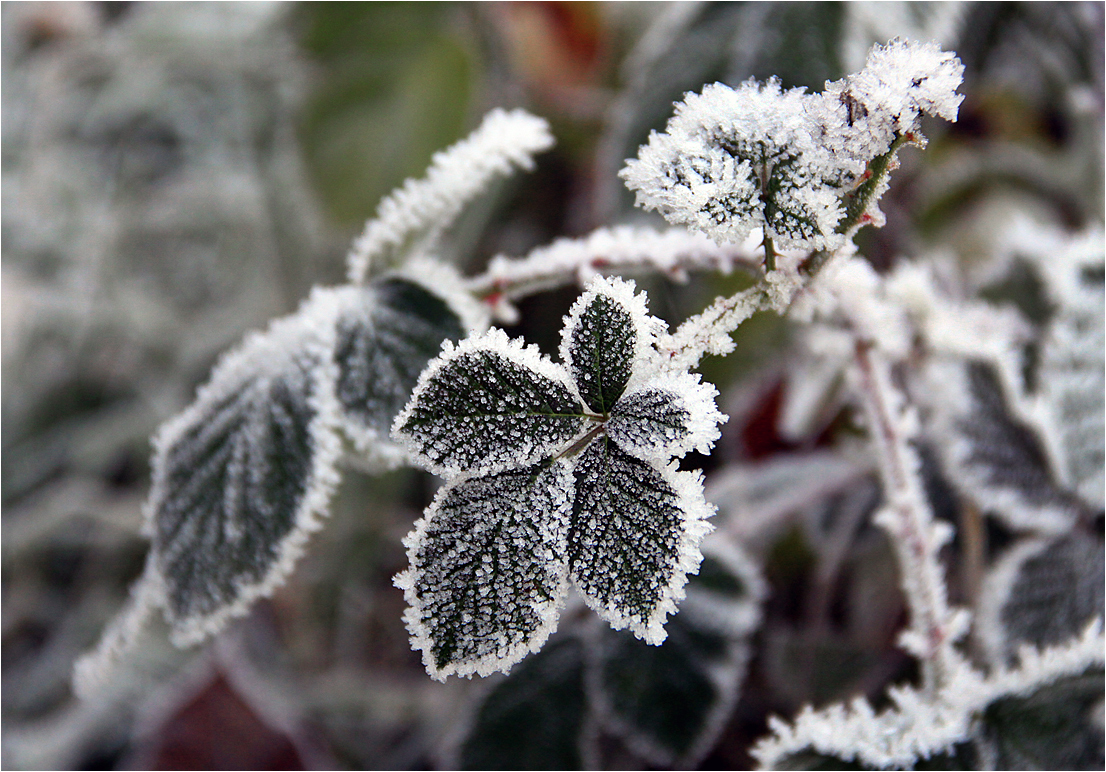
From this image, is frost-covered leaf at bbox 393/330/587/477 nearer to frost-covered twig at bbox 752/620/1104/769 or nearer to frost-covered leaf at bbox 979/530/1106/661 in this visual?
frost-covered twig at bbox 752/620/1104/769

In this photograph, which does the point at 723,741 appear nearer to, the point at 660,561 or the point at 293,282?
the point at 660,561

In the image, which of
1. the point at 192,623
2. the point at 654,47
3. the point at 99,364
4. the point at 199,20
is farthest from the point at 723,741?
the point at 199,20

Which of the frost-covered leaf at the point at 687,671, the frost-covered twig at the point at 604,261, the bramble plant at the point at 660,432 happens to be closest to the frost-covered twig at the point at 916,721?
the bramble plant at the point at 660,432

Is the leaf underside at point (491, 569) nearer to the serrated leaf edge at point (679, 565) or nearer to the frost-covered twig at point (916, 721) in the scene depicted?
the serrated leaf edge at point (679, 565)

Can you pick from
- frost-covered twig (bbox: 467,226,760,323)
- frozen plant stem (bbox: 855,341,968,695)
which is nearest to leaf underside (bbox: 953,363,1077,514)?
frozen plant stem (bbox: 855,341,968,695)

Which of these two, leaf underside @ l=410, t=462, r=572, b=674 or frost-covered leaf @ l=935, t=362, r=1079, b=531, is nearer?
leaf underside @ l=410, t=462, r=572, b=674

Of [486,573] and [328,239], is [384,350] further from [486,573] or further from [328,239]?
[328,239]

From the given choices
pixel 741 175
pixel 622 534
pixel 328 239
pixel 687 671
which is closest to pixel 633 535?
pixel 622 534
